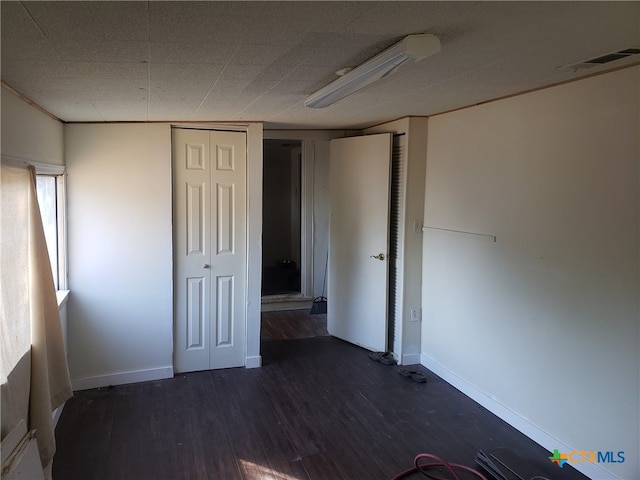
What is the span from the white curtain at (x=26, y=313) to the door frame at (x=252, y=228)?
1372 millimetres

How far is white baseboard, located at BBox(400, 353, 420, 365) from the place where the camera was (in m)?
4.09

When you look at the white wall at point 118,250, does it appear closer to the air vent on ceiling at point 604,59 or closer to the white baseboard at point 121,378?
the white baseboard at point 121,378

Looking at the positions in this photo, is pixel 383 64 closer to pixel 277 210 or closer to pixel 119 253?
pixel 119 253

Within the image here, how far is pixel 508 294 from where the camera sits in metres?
3.03

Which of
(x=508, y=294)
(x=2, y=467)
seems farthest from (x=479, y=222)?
(x=2, y=467)

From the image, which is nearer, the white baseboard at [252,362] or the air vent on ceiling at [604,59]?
the air vent on ceiling at [604,59]

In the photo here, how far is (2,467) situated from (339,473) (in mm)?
1559

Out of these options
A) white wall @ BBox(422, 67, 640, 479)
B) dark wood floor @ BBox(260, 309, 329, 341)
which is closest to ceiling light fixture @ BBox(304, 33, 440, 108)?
white wall @ BBox(422, 67, 640, 479)

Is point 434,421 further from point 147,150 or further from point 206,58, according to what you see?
point 147,150

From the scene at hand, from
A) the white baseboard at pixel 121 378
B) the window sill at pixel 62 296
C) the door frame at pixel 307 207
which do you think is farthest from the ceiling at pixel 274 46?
the door frame at pixel 307 207

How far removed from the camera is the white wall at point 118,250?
347cm

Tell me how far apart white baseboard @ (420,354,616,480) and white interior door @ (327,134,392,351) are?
24.7 inches

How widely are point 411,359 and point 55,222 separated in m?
3.02

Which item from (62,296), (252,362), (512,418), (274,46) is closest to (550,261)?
(512,418)
